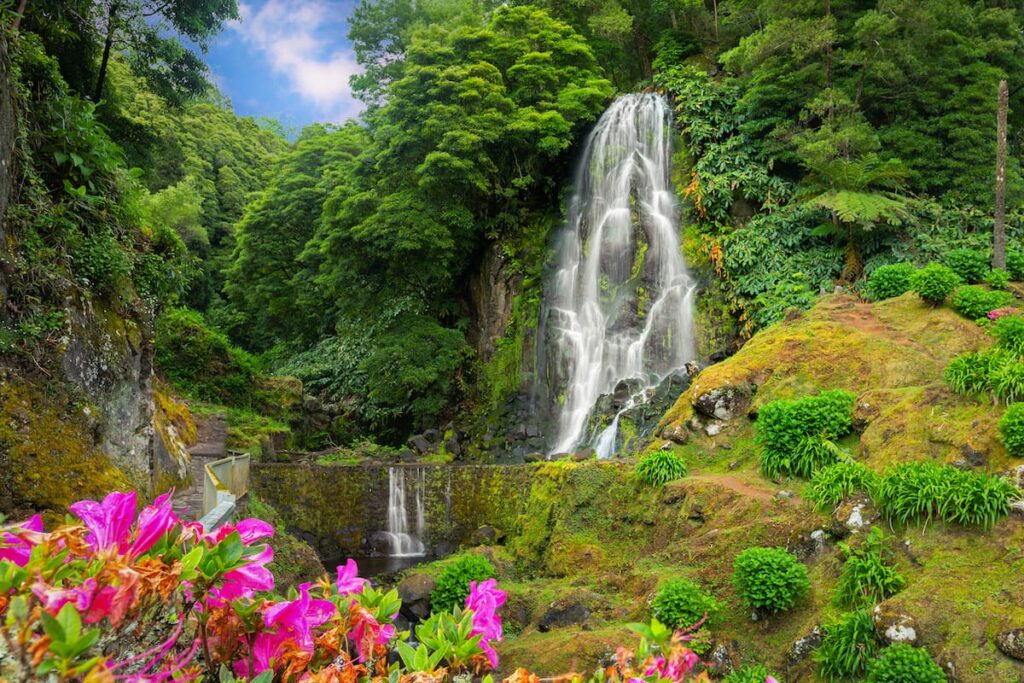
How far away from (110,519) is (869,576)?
6.35m

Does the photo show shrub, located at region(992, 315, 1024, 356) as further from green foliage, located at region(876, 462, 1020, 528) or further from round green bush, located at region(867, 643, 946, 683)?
round green bush, located at region(867, 643, 946, 683)

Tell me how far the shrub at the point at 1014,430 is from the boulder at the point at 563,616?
171 inches

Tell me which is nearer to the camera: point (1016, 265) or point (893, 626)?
point (893, 626)

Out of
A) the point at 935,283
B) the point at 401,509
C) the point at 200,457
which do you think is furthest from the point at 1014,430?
the point at 200,457

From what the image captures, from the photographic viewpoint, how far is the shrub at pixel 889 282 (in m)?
10.6

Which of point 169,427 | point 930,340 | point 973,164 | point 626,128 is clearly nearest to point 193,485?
point 169,427

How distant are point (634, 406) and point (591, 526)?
429 cm

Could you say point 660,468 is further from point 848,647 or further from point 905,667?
point 905,667

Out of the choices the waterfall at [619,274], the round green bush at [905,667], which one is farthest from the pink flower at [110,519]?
the waterfall at [619,274]

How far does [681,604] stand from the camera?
6.09 m

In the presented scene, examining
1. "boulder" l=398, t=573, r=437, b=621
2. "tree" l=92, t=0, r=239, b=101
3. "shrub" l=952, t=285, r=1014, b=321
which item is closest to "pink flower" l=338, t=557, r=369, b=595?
"boulder" l=398, t=573, r=437, b=621

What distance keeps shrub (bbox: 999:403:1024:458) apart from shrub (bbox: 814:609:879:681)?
215 cm

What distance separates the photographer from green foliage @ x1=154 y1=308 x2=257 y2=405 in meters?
18.2

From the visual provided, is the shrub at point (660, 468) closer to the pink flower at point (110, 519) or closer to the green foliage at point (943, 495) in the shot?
the green foliage at point (943, 495)
